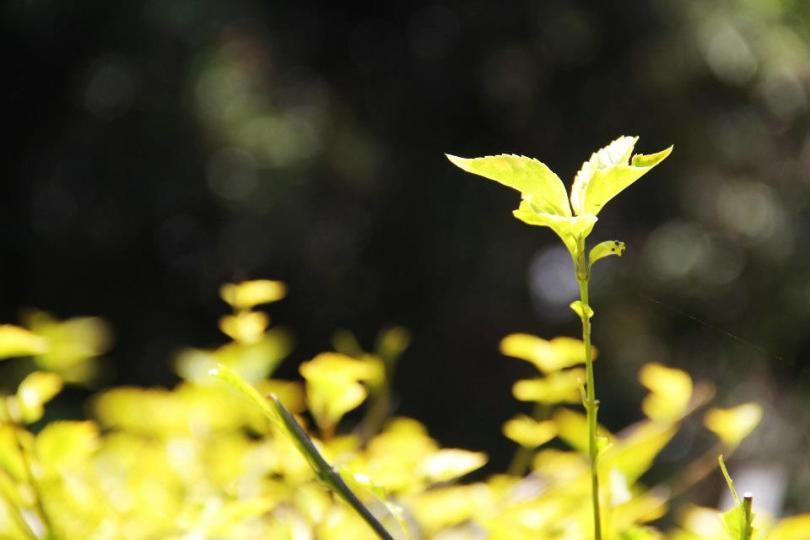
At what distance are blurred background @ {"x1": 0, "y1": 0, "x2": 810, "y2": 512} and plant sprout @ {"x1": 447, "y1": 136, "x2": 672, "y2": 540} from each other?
246cm

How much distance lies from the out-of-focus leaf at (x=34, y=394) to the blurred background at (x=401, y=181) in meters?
2.27

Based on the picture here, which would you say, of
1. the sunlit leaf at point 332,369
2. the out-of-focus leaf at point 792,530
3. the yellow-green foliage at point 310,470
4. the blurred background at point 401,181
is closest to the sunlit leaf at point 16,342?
the yellow-green foliage at point 310,470

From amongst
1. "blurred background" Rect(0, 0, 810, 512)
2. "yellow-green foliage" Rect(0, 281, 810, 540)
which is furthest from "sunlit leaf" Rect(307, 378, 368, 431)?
"blurred background" Rect(0, 0, 810, 512)

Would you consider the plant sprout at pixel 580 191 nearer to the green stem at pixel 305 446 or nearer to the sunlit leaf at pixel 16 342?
the green stem at pixel 305 446

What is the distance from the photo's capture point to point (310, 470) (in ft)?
1.08

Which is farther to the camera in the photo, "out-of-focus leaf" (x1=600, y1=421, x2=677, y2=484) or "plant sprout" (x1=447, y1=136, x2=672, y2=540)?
"out-of-focus leaf" (x1=600, y1=421, x2=677, y2=484)

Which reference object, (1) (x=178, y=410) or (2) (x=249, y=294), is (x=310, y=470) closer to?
(2) (x=249, y=294)

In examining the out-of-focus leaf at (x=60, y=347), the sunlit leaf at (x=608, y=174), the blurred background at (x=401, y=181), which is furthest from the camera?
the blurred background at (x=401, y=181)

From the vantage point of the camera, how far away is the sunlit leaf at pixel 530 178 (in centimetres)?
24

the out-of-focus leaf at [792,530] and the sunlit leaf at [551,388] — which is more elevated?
the sunlit leaf at [551,388]

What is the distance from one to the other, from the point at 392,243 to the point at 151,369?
2.69ft

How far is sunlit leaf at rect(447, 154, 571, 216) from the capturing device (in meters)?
0.24

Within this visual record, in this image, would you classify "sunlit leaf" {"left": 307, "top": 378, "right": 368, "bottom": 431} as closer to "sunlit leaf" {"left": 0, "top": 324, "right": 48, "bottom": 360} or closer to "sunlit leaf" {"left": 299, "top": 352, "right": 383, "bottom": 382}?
"sunlit leaf" {"left": 299, "top": 352, "right": 383, "bottom": 382}

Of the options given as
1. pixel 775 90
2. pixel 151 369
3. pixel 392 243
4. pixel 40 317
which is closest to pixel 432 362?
pixel 392 243
